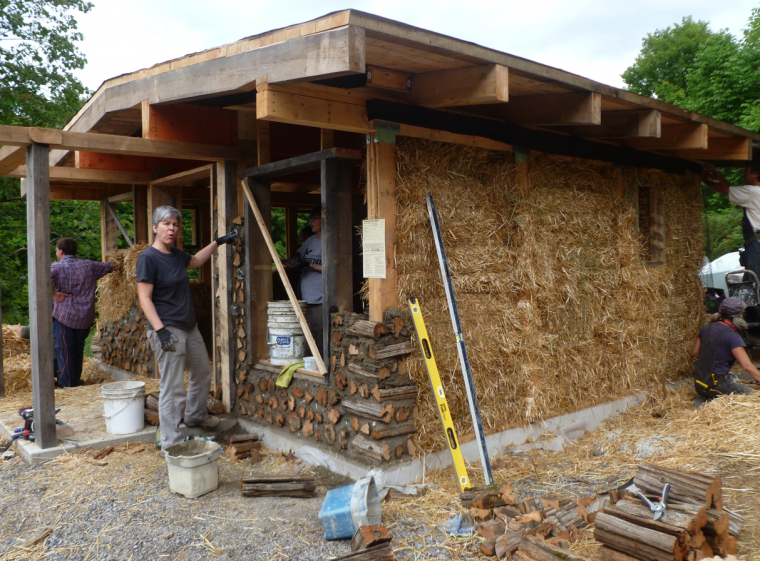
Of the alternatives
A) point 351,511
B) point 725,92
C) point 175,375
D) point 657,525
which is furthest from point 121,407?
point 725,92

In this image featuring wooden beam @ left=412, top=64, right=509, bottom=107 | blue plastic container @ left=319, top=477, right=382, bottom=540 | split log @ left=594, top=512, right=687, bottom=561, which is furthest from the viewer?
wooden beam @ left=412, top=64, right=509, bottom=107

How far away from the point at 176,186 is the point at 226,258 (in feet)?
7.30

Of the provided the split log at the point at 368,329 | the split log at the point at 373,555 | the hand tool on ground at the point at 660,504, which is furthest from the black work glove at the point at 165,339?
the hand tool on ground at the point at 660,504

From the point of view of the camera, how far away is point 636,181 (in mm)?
6531

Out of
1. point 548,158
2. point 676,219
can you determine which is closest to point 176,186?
point 548,158

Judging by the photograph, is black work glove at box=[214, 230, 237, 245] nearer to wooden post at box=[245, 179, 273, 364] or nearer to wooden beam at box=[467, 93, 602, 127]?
wooden post at box=[245, 179, 273, 364]

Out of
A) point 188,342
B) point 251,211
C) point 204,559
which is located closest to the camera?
point 204,559

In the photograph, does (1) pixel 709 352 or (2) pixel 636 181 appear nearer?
(1) pixel 709 352

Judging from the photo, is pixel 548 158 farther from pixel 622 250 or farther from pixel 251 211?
pixel 251 211

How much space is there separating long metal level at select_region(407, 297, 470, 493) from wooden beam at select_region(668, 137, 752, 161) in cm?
436

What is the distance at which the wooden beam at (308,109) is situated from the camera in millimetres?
3714

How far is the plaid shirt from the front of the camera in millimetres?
7004

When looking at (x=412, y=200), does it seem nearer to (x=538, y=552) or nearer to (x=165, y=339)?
(x=165, y=339)

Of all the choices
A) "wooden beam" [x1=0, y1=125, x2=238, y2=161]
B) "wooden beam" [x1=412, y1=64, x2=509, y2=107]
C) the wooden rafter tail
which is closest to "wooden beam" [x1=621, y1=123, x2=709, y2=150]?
"wooden beam" [x1=412, y1=64, x2=509, y2=107]
